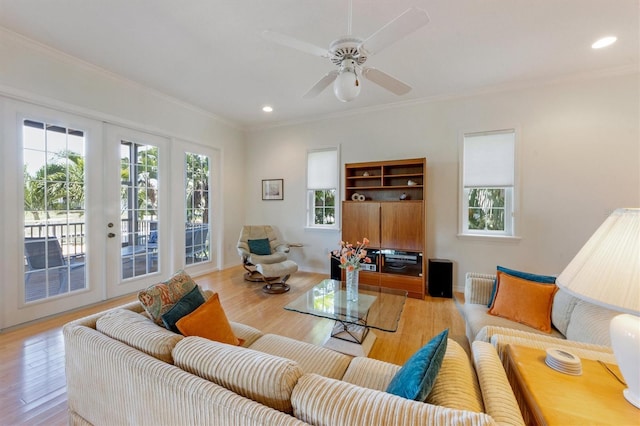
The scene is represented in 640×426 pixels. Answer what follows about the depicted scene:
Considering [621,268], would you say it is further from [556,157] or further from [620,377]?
[556,157]

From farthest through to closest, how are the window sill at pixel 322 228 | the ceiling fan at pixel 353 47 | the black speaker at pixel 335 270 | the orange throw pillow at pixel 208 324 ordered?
the window sill at pixel 322 228 → the black speaker at pixel 335 270 → the ceiling fan at pixel 353 47 → the orange throw pillow at pixel 208 324

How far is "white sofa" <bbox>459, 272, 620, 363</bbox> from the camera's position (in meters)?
1.30

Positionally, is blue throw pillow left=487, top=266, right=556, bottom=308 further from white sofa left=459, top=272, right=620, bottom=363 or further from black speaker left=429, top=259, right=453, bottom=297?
black speaker left=429, top=259, right=453, bottom=297

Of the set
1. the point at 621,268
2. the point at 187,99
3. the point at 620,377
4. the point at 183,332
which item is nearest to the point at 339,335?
the point at 183,332

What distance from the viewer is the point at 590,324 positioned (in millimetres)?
1514

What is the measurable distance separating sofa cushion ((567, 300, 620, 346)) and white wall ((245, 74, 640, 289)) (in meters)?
2.23

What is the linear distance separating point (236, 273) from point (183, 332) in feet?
11.6

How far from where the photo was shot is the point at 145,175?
148 inches

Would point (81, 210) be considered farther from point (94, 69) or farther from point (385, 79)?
point (385, 79)

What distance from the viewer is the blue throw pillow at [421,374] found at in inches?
34.2

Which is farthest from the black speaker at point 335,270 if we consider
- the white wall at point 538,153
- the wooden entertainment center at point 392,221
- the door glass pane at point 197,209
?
the door glass pane at point 197,209

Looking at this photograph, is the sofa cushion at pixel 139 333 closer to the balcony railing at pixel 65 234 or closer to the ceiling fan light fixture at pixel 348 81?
the ceiling fan light fixture at pixel 348 81

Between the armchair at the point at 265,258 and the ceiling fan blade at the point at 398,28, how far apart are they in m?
2.99

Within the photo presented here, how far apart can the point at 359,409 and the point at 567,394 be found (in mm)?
793
